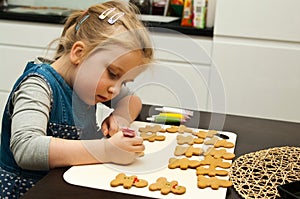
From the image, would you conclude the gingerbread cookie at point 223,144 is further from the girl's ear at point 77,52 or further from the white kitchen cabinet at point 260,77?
the white kitchen cabinet at point 260,77

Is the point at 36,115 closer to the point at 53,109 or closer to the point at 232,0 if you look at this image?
the point at 53,109

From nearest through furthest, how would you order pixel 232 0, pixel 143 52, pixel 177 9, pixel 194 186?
pixel 194 186
pixel 143 52
pixel 232 0
pixel 177 9

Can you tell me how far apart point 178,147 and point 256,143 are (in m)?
0.18

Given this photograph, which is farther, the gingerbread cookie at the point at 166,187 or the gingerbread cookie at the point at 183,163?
the gingerbread cookie at the point at 183,163

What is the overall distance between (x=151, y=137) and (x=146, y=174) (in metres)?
0.20

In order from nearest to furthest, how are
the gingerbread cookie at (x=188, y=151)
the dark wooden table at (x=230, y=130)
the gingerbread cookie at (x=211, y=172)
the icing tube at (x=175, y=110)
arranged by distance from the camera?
1. the dark wooden table at (x=230, y=130)
2. the gingerbread cookie at (x=211, y=172)
3. the gingerbread cookie at (x=188, y=151)
4. the icing tube at (x=175, y=110)

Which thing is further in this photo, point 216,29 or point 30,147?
point 216,29

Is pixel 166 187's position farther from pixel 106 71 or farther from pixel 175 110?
pixel 175 110

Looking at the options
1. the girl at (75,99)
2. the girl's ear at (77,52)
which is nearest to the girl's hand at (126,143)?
the girl at (75,99)

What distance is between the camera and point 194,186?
864 millimetres

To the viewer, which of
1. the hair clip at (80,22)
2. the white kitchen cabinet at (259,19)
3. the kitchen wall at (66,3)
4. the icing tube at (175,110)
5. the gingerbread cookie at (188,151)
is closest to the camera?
the gingerbread cookie at (188,151)

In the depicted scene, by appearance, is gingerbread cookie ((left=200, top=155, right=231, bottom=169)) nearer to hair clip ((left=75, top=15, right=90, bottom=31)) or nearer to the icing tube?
the icing tube

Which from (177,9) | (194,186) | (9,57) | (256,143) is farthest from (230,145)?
(9,57)

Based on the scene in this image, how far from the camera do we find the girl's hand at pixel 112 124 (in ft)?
3.72
